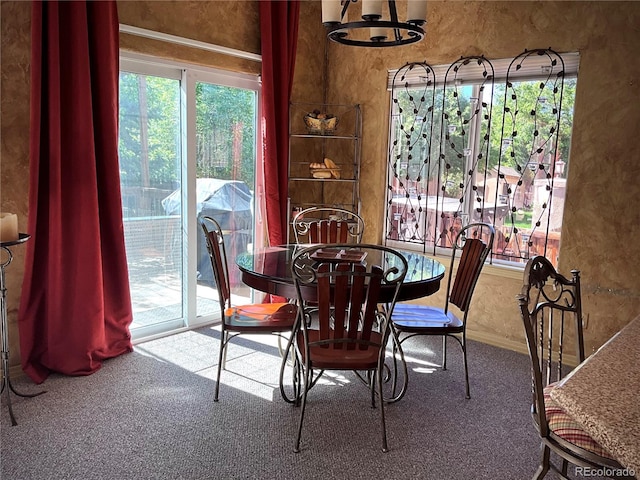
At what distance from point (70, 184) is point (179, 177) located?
93 centimetres

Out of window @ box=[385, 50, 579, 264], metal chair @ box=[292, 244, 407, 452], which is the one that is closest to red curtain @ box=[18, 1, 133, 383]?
metal chair @ box=[292, 244, 407, 452]

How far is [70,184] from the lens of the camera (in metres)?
3.01

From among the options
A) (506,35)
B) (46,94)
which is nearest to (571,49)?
(506,35)

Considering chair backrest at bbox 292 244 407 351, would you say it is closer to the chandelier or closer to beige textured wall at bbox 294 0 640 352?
the chandelier

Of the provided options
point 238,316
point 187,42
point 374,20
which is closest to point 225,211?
point 187,42

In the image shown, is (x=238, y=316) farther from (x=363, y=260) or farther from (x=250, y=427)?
(x=363, y=260)

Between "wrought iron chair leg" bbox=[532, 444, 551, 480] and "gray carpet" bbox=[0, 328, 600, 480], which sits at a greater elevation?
"wrought iron chair leg" bbox=[532, 444, 551, 480]

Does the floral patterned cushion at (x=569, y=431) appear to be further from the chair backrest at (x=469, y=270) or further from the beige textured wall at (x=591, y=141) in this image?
the beige textured wall at (x=591, y=141)

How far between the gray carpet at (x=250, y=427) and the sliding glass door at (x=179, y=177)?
61 centimetres

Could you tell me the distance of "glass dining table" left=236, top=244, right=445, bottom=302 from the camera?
2.51m

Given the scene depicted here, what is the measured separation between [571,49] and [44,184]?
333 cm

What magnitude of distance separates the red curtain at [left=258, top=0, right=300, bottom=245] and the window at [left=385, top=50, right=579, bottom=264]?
88 cm

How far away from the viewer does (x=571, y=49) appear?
11.1 feet

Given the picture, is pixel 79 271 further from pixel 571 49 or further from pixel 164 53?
pixel 571 49
